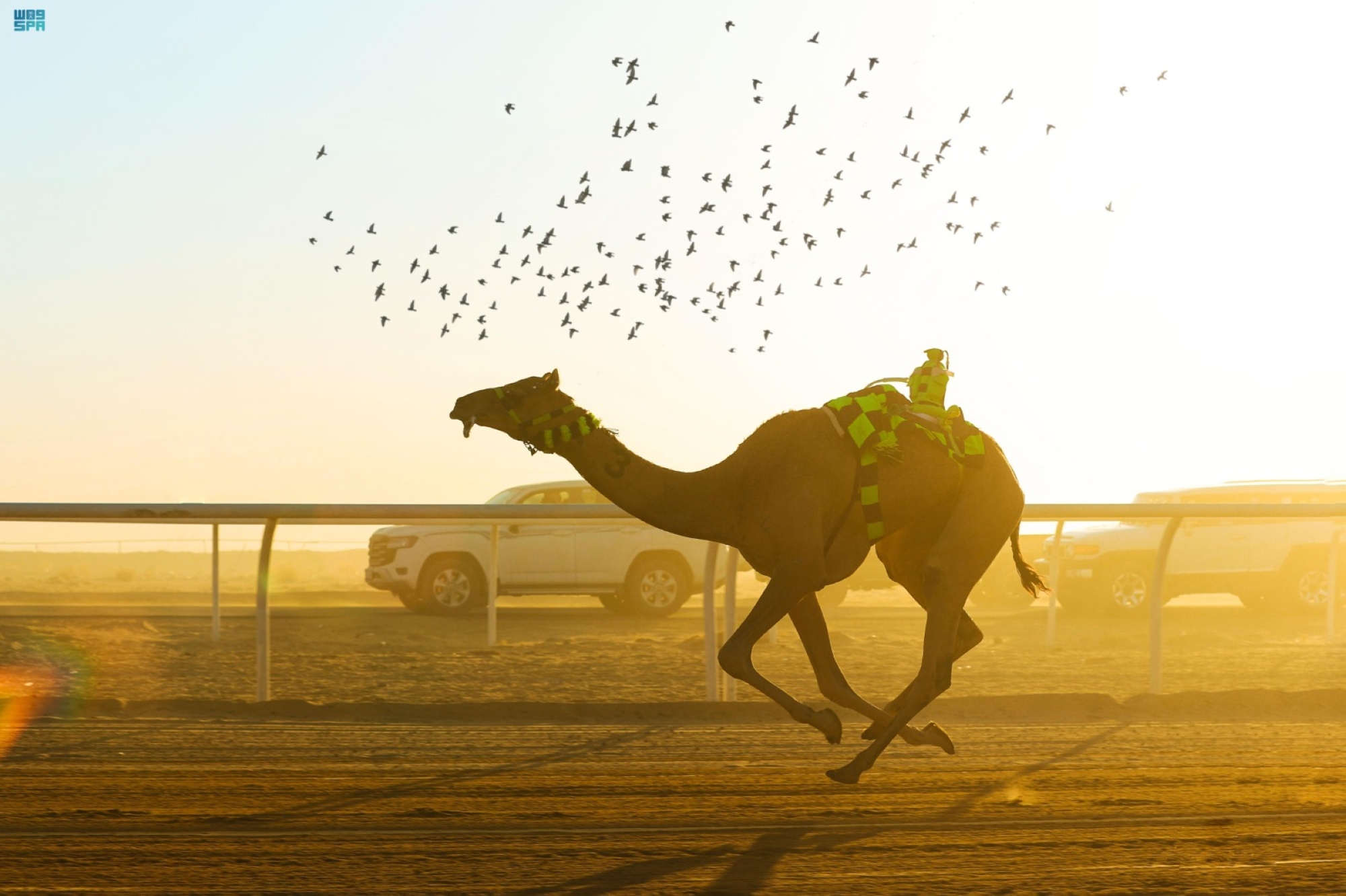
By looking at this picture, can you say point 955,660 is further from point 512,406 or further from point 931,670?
point 512,406

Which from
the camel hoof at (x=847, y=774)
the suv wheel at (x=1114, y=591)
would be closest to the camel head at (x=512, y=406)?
the camel hoof at (x=847, y=774)

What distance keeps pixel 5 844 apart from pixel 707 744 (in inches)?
150

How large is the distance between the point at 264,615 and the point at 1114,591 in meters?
14.8

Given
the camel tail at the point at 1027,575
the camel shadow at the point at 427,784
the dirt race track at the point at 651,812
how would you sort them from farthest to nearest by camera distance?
1. the camel tail at the point at 1027,575
2. the camel shadow at the point at 427,784
3. the dirt race track at the point at 651,812

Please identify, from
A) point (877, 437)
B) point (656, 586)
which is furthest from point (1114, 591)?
point (877, 437)

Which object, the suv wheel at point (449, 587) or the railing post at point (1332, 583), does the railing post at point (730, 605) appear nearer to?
the railing post at point (1332, 583)

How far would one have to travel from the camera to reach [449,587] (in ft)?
65.1

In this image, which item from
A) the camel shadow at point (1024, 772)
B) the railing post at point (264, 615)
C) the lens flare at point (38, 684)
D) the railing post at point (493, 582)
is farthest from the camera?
the railing post at point (493, 582)

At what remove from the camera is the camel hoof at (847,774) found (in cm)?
655

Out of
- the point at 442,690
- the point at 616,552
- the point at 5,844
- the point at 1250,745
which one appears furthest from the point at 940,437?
the point at 616,552

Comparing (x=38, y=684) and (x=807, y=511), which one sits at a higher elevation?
(x=807, y=511)

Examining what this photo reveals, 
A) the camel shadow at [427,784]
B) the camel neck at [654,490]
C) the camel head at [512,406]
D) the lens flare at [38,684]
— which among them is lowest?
the lens flare at [38,684]

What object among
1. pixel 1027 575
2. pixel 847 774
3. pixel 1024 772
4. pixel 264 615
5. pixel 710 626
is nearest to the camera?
pixel 847 774

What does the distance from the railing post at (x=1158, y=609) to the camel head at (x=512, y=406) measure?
583 cm
